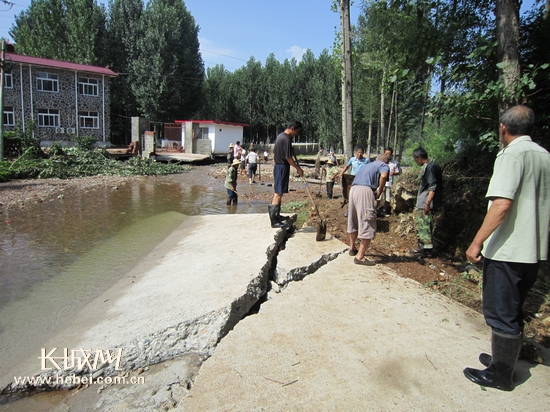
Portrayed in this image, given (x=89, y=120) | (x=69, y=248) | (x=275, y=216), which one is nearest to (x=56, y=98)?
(x=89, y=120)

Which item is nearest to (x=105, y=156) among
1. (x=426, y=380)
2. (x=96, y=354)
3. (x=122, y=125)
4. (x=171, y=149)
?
(x=171, y=149)

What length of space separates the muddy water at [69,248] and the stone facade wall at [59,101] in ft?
57.6

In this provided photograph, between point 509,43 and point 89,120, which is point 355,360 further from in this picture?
point 89,120

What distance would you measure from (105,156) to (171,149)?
10801 millimetres

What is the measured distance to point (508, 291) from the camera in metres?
2.53

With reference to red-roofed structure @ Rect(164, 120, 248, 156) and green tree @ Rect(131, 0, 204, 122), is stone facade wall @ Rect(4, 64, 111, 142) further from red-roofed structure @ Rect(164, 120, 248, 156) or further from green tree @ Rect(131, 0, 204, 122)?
red-roofed structure @ Rect(164, 120, 248, 156)

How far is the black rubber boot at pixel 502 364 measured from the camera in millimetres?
2529

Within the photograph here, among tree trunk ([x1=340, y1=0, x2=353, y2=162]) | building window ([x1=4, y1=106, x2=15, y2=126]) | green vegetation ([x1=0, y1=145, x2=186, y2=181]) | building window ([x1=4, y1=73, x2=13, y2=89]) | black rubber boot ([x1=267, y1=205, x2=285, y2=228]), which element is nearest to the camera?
black rubber boot ([x1=267, y1=205, x2=285, y2=228])

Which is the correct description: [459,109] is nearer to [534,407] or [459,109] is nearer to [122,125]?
[534,407]

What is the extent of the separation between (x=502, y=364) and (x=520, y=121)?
1.71 m

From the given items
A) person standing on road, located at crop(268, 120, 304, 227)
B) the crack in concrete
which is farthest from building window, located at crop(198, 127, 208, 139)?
the crack in concrete

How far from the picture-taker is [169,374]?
2.96 metres

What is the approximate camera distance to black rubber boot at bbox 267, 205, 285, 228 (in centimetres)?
626

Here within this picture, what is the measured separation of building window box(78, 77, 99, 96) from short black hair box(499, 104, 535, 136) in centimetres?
3151
